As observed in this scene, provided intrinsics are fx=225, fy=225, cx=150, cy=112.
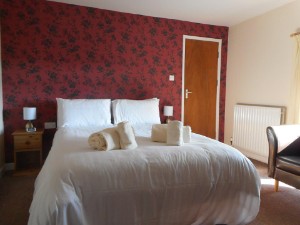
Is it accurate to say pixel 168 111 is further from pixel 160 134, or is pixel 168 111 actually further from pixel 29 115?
pixel 29 115

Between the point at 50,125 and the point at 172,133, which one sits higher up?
the point at 172,133

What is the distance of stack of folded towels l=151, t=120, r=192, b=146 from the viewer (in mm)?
1939

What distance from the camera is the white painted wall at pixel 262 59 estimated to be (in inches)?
126

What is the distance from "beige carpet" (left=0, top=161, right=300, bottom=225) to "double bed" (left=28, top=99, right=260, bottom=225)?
37 cm

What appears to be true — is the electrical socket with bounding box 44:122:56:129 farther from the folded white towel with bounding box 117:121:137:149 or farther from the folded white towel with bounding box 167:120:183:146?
the folded white towel with bounding box 167:120:183:146

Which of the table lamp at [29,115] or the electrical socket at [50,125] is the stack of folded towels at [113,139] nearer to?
the table lamp at [29,115]

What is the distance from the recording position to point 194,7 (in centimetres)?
333

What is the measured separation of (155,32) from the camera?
3.82 metres

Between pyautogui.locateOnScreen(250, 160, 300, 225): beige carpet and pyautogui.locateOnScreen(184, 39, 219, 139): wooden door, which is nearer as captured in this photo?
pyautogui.locateOnScreen(250, 160, 300, 225): beige carpet

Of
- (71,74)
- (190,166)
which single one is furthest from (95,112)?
(190,166)

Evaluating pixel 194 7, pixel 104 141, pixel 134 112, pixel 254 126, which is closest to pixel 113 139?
pixel 104 141

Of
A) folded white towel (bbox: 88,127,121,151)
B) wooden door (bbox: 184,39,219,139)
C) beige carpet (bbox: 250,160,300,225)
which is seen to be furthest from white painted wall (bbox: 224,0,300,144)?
folded white towel (bbox: 88,127,121,151)

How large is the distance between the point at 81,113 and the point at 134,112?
29.2 inches

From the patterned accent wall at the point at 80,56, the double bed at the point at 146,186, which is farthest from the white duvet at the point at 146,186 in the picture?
the patterned accent wall at the point at 80,56
